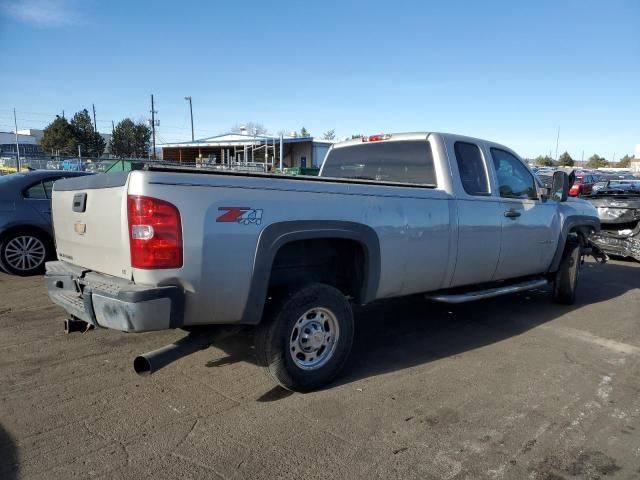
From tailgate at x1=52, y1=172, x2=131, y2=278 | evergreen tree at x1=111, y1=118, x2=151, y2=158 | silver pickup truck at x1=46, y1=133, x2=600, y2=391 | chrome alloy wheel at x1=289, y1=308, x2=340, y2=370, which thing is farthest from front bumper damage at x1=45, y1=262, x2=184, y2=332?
evergreen tree at x1=111, y1=118, x2=151, y2=158

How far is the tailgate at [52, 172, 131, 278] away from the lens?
314cm

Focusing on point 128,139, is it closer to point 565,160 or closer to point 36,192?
point 36,192

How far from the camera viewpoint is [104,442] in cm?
304

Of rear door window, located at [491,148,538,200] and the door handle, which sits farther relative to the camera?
rear door window, located at [491,148,538,200]

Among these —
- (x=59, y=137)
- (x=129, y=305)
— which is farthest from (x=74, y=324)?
(x=59, y=137)

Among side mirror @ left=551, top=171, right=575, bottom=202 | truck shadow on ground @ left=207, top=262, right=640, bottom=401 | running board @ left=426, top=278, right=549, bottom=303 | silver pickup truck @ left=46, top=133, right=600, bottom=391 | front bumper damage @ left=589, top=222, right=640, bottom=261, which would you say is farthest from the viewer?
front bumper damage @ left=589, top=222, right=640, bottom=261

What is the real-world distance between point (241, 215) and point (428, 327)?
3.18 m

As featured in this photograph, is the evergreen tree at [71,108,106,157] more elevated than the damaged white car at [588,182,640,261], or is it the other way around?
the evergreen tree at [71,108,106,157]

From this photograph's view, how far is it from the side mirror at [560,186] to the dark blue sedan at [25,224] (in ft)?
23.6

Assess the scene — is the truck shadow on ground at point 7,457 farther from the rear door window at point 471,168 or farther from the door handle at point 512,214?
the door handle at point 512,214

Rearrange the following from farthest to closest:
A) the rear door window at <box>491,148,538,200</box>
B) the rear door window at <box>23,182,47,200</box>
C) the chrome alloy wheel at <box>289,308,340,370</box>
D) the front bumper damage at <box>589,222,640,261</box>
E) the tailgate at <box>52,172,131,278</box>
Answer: the front bumper damage at <box>589,222,640,261</box>, the rear door window at <box>23,182,47,200</box>, the rear door window at <box>491,148,538,200</box>, the chrome alloy wheel at <box>289,308,340,370</box>, the tailgate at <box>52,172,131,278</box>

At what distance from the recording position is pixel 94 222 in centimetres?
347

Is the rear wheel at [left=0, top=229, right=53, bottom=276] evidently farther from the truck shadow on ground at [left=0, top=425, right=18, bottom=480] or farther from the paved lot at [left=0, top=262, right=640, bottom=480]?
the truck shadow on ground at [left=0, top=425, right=18, bottom=480]

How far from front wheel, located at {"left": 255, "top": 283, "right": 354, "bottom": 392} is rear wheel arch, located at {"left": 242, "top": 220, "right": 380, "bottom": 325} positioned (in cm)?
19
